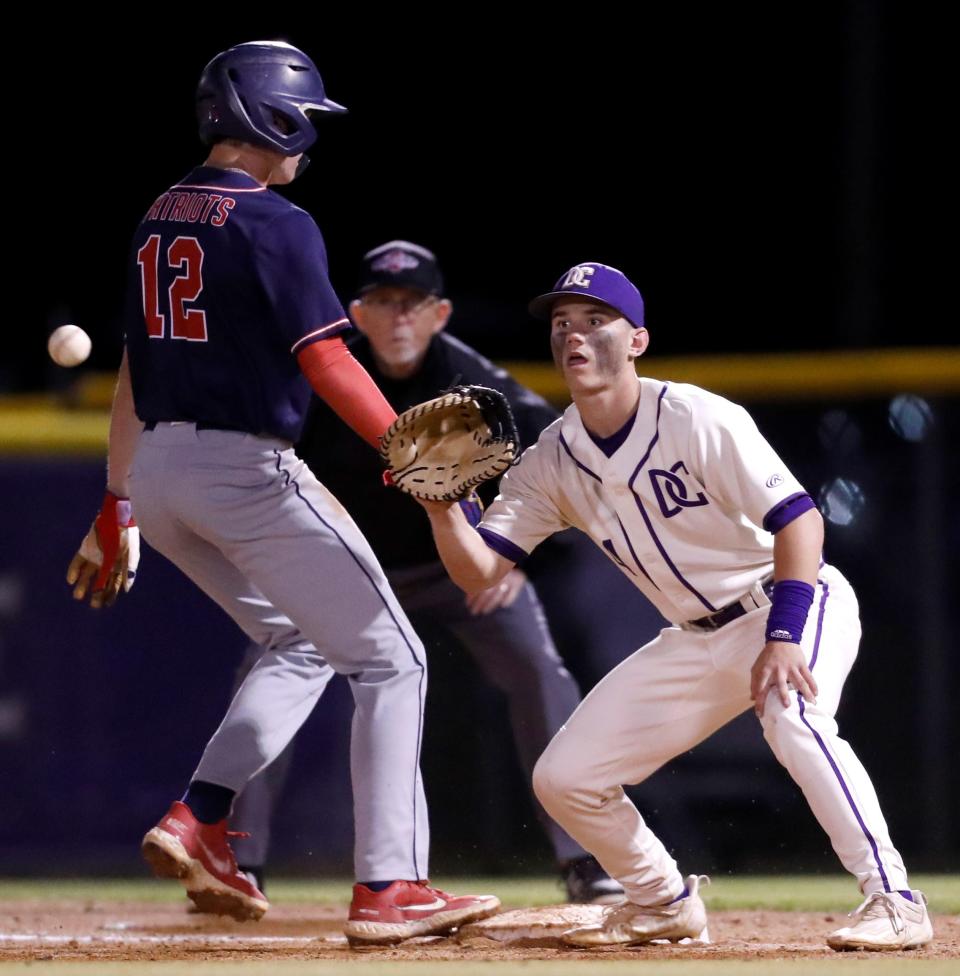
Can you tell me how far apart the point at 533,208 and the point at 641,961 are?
31.1ft

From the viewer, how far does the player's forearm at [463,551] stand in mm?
4000

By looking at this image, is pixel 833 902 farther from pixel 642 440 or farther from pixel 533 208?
pixel 533 208

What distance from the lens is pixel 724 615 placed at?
4.21 m

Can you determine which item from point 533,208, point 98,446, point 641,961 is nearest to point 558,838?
point 641,961

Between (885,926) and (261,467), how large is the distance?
1.59 meters

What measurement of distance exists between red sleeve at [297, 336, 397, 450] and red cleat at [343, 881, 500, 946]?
3.12 feet

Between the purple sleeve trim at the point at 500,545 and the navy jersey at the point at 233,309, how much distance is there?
1.58 feet

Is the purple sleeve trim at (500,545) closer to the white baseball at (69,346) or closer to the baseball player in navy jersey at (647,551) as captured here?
the baseball player in navy jersey at (647,551)

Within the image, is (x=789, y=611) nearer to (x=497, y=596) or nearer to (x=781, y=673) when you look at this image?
(x=781, y=673)

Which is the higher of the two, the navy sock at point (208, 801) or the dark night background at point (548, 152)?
the dark night background at point (548, 152)

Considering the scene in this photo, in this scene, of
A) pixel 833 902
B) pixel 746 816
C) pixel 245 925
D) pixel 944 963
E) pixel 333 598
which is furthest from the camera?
pixel 746 816

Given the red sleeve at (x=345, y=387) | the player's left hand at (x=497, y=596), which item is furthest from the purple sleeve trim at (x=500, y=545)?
the player's left hand at (x=497, y=596)

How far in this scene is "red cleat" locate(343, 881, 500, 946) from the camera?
12.9 feet

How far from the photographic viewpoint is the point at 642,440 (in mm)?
4098
